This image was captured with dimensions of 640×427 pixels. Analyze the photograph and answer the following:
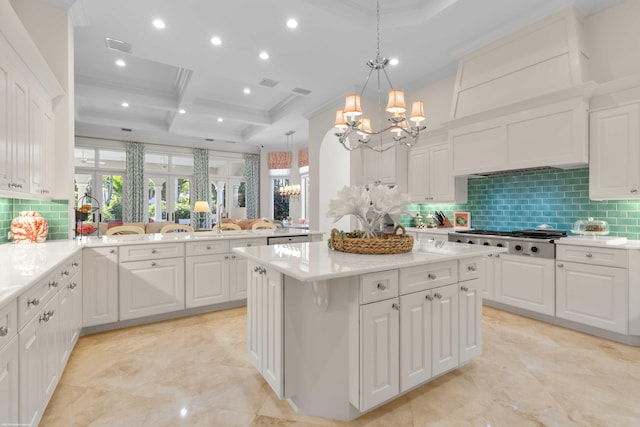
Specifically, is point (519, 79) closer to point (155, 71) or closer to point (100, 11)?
point (100, 11)

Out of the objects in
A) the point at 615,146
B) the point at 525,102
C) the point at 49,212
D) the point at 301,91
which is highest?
the point at 301,91

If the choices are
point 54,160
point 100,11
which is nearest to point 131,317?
point 54,160

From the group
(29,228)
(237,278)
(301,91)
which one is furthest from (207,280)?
(301,91)

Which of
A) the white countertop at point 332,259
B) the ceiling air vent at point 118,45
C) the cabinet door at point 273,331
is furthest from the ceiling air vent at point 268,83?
the cabinet door at point 273,331

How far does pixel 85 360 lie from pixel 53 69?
2.68 meters

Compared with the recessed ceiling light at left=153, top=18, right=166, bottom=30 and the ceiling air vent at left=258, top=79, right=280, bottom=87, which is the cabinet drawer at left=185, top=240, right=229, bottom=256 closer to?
the recessed ceiling light at left=153, top=18, right=166, bottom=30

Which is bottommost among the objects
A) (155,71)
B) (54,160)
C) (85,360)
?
(85,360)

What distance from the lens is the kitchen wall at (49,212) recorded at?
2.92m

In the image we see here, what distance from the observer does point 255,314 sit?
7.13 feet

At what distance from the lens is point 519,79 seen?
11.8ft

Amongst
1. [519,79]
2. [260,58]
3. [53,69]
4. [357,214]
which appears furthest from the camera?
[260,58]

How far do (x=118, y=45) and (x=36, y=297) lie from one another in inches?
144

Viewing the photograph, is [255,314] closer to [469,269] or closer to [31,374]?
[31,374]

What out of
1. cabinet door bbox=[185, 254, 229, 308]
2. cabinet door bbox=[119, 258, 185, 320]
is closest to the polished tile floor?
cabinet door bbox=[119, 258, 185, 320]
